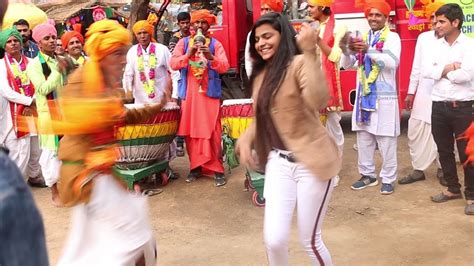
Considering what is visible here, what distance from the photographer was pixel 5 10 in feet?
4.45

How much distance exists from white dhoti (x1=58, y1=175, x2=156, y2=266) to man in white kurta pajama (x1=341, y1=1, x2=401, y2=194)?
3.59m

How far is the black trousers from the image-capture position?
544 centimetres

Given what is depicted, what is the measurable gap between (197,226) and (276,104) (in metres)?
2.39

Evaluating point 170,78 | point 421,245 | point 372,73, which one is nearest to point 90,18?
point 170,78

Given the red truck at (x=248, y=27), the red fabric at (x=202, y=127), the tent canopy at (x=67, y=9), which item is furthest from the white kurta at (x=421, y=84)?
the tent canopy at (x=67, y=9)

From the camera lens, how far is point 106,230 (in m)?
3.03

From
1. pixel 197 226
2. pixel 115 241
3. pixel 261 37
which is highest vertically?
pixel 261 37

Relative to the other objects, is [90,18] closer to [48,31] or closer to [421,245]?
[48,31]

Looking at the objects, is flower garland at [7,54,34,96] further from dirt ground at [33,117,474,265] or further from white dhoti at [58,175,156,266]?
white dhoti at [58,175,156,266]

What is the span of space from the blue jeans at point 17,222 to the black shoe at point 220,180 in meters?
5.46

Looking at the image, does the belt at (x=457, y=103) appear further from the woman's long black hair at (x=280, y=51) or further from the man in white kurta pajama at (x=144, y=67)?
the man in white kurta pajama at (x=144, y=67)

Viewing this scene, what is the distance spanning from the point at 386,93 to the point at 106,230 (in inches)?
153

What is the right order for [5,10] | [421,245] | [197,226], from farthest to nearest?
1. [197,226]
2. [421,245]
3. [5,10]

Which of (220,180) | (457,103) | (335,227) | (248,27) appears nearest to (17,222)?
(335,227)
